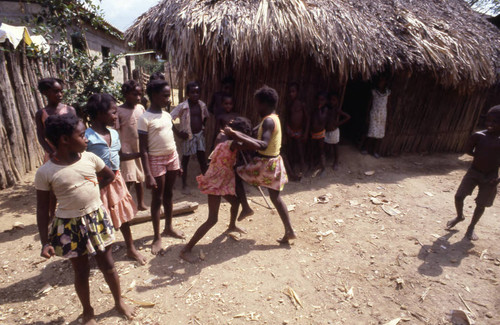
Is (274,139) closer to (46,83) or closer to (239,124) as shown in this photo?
(239,124)

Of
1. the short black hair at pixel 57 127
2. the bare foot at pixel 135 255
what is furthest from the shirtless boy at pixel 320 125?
the short black hair at pixel 57 127

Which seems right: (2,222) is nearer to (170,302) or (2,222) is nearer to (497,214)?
(170,302)

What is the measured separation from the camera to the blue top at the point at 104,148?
2.25m

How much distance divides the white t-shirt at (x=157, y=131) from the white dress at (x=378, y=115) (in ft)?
14.7

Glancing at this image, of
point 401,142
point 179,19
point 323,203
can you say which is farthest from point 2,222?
point 401,142

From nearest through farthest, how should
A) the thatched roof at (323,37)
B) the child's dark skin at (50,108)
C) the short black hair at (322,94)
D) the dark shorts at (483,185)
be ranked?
the child's dark skin at (50,108)
the dark shorts at (483,185)
the thatched roof at (323,37)
the short black hair at (322,94)

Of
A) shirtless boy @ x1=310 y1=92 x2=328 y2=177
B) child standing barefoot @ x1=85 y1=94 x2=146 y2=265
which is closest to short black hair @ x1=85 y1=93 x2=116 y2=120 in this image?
child standing barefoot @ x1=85 y1=94 x2=146 y2=265

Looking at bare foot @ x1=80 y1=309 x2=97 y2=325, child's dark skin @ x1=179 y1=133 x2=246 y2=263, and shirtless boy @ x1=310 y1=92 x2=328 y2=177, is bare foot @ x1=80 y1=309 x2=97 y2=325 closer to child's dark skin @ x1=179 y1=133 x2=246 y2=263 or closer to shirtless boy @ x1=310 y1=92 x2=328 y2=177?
child's dark skin @ x1=179 y1=133 x2=246 y2=263

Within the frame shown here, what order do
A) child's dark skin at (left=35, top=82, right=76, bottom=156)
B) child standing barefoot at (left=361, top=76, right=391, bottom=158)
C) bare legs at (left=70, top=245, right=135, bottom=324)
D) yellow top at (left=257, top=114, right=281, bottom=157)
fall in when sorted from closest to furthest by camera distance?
bare legs at (left=70, top=245, right=135, bottom=324)
yellow top at (left=257, top=114, right=281, bottom=157)
child's dark skin at (left=35, top=82, right=76, bottom=156)
child standing barefoot at (left=361, top=76, right=391, bottom=158)

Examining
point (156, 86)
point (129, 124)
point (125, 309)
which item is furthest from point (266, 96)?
point (125, 309)

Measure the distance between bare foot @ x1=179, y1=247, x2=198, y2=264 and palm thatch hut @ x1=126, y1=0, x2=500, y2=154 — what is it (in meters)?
2.84

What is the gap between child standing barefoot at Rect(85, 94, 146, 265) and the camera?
2273mm

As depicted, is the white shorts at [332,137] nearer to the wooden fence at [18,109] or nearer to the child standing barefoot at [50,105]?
the child standing barefoot at [50,105]

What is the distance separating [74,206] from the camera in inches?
70.8
